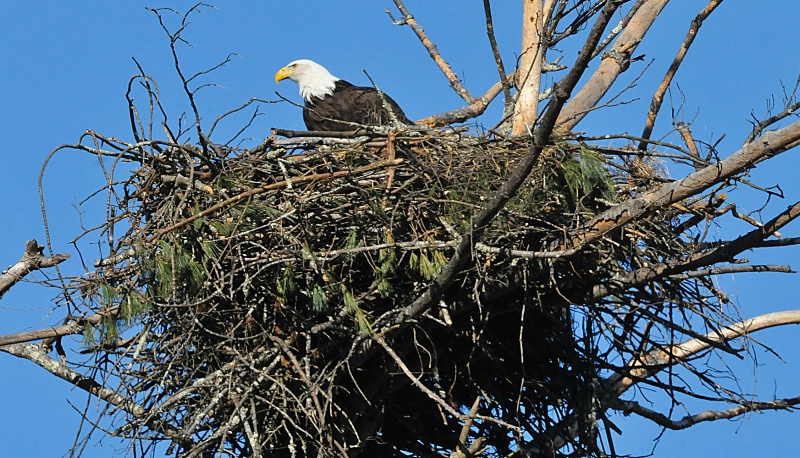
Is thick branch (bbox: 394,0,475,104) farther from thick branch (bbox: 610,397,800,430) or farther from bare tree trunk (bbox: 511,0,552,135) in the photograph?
thick branch (bbox: 610,397,800,430)

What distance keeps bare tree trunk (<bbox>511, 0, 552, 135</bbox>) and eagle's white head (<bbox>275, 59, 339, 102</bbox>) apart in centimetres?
163

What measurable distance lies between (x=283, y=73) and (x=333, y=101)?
114 centimetres

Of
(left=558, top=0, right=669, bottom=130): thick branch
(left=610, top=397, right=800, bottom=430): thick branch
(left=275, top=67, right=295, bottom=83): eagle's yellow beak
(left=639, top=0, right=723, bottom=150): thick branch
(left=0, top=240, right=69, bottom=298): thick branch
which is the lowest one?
(left=610, top=397, right=800, bottom=430): thick branch

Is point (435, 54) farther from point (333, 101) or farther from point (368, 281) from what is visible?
point (368, 281)

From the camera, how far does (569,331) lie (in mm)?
5676

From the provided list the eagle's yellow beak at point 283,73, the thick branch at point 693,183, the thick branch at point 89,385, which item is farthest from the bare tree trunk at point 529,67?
the thick branch at point 89,385

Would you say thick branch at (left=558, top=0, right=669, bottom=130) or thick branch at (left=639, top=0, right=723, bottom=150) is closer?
thick branch at (left=639, top=0, right=723, bottom=150)

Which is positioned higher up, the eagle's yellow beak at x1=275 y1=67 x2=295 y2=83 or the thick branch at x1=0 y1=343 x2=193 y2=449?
the eagle's yellow beak at x1=275 y1=67 x2=295 y2=83

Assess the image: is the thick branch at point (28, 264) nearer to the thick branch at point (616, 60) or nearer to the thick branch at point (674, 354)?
the thick branch at point (674, 354)

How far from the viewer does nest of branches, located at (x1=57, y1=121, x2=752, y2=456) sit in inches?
196

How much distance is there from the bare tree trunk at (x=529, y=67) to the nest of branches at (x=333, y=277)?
4.90ft

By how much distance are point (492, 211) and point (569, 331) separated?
5.30 ft

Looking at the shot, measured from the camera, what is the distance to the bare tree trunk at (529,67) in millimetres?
6938

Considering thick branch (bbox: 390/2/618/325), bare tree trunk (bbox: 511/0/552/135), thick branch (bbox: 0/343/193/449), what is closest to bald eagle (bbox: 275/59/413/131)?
bare tree trunk (bbox: 511/0/552/135)
